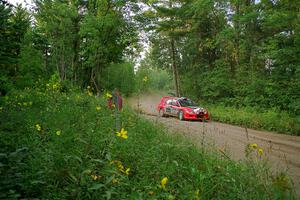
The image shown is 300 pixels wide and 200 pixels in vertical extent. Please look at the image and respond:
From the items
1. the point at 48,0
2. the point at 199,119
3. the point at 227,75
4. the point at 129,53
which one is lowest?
the point at 199,119

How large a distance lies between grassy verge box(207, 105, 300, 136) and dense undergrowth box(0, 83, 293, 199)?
9041mm

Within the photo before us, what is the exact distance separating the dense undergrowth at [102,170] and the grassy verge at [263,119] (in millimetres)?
9041

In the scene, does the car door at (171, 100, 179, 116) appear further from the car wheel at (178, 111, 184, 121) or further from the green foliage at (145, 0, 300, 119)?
the green foliage at (145, 0, 300, 119)

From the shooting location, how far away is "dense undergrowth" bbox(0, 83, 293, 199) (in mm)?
2465

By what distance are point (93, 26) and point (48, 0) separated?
5211 millimetres

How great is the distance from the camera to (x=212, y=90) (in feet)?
75.0

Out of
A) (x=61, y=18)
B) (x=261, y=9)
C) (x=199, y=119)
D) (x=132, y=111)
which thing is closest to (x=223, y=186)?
(x=132, y=111)

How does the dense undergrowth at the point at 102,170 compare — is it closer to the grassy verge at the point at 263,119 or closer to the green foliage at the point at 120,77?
the grassy verge at the point at 263,119

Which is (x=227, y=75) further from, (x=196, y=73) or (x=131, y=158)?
(x=131, y=158)

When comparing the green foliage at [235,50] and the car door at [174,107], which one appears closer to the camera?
the green foliage at [235,50]

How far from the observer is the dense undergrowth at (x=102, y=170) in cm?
246

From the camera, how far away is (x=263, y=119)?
14047 mm

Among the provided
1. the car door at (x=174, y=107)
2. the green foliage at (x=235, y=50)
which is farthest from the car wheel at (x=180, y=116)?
the green foliage at (x=235, y=50)

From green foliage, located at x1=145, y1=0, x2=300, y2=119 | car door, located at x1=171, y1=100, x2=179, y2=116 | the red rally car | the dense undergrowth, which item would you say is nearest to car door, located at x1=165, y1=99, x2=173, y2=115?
the red rally car
